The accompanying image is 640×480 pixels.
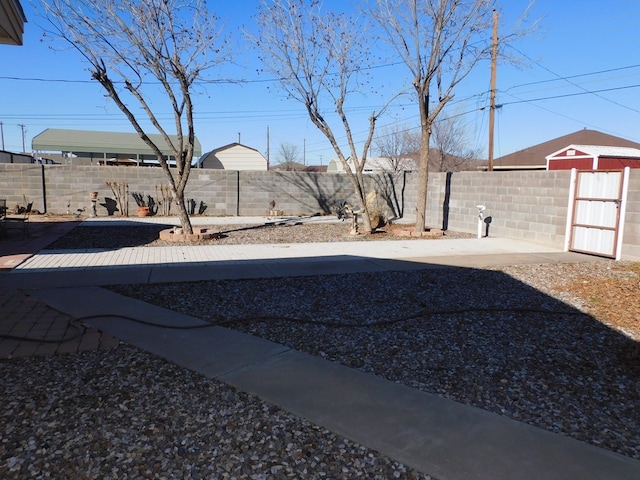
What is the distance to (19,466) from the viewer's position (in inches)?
105

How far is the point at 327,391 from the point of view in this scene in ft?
12.1

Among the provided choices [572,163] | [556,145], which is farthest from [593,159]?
[556,145]

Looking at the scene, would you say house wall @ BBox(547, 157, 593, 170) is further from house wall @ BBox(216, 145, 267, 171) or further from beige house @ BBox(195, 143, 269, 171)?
house wall @ BBox(216, 145, 267, 171)

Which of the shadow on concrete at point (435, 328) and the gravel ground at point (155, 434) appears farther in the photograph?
the shadow on concrete at point (435, 328)

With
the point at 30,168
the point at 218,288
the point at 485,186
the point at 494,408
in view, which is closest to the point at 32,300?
the point at 218,288

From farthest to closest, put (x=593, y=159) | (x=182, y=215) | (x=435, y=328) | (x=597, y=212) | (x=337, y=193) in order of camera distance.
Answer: (x=593, y=159) < (x=337, y=193) < (x=182, y=215) < (x=597, y=212) < (x=435, y=328)

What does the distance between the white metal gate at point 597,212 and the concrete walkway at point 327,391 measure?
6375 millimetres

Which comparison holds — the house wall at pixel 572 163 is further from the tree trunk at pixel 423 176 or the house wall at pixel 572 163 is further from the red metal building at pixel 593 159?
the tree trunk at pixel 423 176

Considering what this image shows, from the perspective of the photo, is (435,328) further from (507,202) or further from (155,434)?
(507,202)

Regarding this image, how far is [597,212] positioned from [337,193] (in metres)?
11.9

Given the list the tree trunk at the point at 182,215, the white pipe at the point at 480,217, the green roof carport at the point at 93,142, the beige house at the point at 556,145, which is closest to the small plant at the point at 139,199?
the tree trunk at the point at 182,215

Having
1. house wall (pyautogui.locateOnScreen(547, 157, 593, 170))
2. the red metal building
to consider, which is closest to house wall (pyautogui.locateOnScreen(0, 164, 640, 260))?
the red metal building

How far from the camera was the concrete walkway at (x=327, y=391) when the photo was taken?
9.18 ft

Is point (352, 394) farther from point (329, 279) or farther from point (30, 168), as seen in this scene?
point (30, 168)
